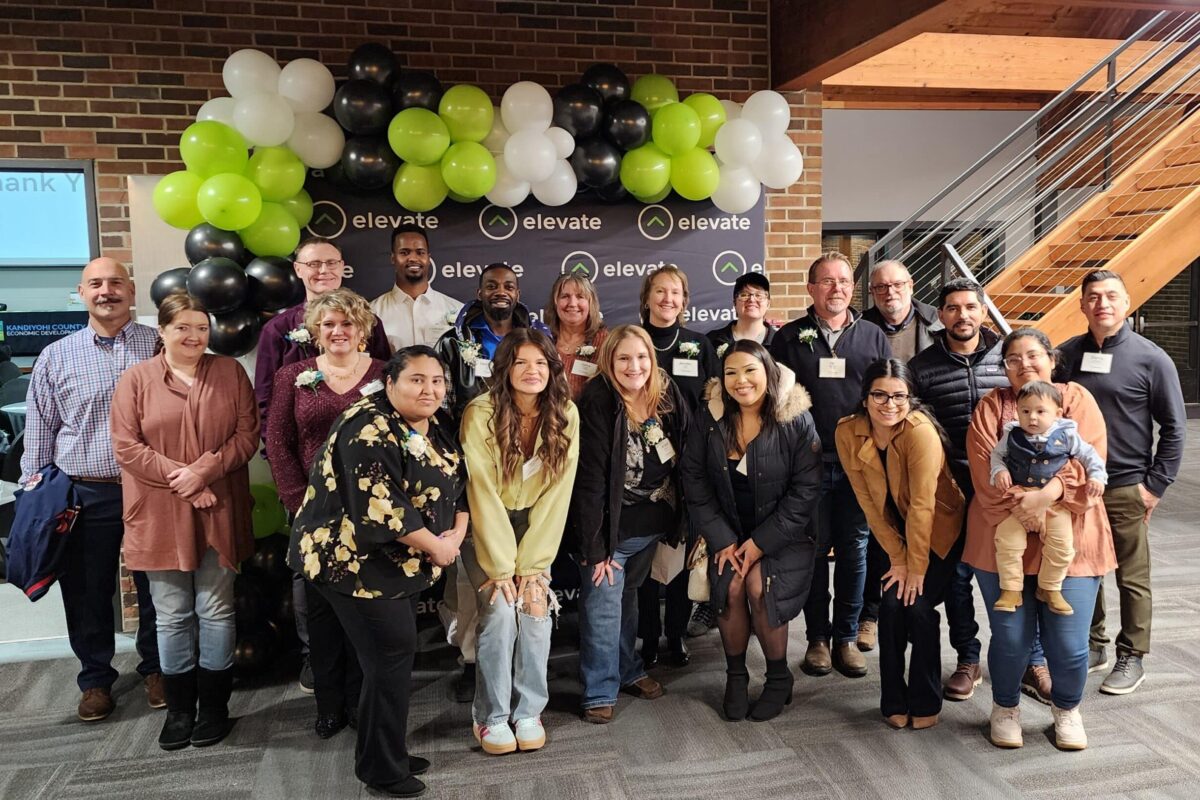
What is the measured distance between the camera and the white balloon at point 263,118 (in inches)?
142

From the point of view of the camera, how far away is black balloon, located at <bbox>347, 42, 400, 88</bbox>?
3.73 meters

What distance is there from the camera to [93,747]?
301 cm

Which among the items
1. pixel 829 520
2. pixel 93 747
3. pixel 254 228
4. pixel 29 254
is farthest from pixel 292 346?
pixel 29 254

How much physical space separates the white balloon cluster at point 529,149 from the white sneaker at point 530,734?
2277 mm

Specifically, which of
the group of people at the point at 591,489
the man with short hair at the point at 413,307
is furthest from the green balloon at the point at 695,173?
the man with short hair at the point at 413,307

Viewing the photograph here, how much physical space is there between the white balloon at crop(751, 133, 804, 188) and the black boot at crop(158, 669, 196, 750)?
3.26 m

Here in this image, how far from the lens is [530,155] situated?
3.83 meters

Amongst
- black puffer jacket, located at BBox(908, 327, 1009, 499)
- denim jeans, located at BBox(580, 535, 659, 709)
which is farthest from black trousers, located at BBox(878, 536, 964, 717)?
denim jeans, located at BBox(580, 535, 659, 709)

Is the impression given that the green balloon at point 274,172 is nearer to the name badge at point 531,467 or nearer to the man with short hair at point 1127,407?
the name badge at point 531,467

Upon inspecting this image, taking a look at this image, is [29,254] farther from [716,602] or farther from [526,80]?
[716,602]

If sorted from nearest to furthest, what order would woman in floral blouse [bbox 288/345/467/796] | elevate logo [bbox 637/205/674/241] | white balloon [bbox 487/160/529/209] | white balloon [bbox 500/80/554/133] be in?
woman in floral blouse [bbox 288/345/467/796] → white balloon [bbox 500/80/554/133] → white balloon [bbox 487/160/529/209] → elevate logo [bbox 637/205/674/241]

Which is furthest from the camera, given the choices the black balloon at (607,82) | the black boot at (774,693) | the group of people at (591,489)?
the black balloon at (607,82)

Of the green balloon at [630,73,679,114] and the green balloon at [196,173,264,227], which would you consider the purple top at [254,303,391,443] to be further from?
the green balloon at [630,73,679,114]

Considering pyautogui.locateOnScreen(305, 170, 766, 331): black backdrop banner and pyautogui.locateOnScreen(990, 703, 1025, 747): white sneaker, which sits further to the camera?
pyautogui.locateOnScreen(305, 170, 766, 331): black backdrop banner
